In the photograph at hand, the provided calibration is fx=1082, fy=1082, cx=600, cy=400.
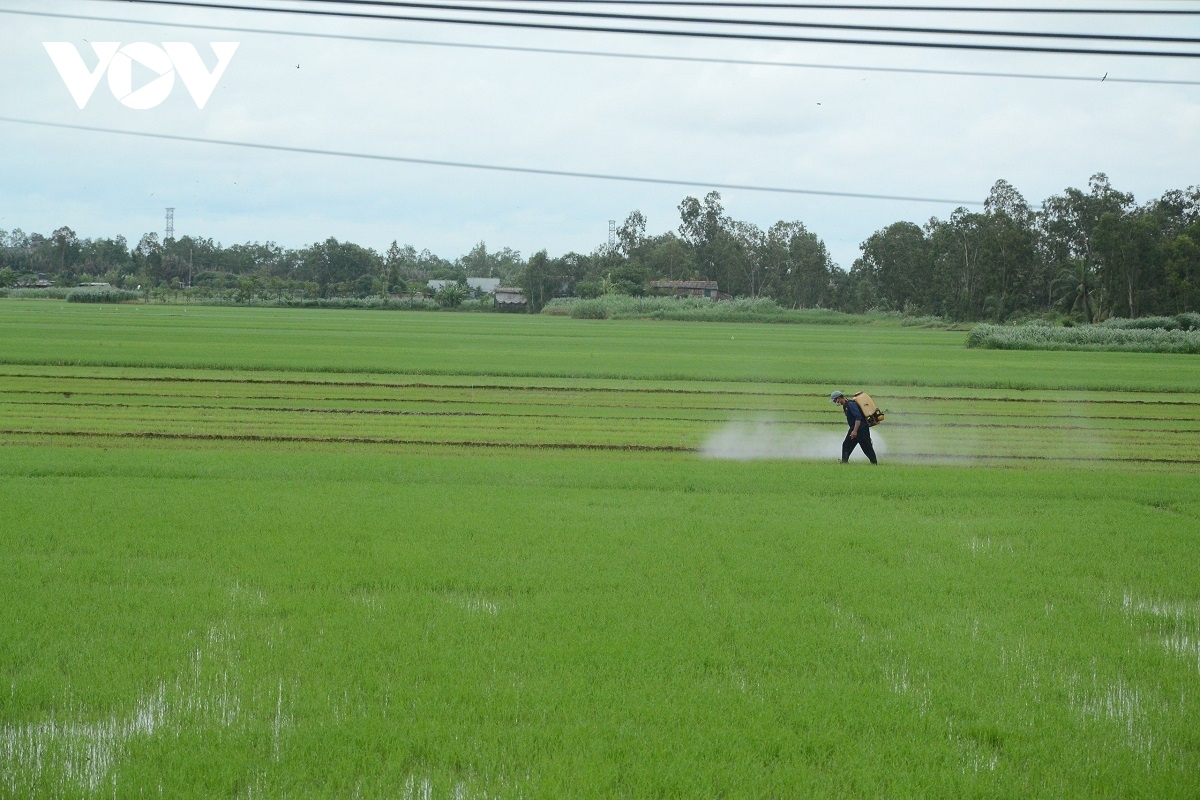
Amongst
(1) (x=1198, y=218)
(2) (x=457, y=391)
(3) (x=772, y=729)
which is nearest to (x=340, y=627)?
(3) (x=772, y=729)

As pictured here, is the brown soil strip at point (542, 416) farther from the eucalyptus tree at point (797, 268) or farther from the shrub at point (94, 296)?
the eucalyptus tree at point (797, 268)

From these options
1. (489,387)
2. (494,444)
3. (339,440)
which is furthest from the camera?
(489,387)

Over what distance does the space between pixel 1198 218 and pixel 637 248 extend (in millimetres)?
91868

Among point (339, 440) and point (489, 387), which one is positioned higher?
point (489, 387)

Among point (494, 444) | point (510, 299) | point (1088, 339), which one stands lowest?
point (494, 444)

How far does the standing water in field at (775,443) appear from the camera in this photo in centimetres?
2189

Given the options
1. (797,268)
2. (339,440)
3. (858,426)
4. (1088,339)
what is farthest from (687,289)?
(858,426)

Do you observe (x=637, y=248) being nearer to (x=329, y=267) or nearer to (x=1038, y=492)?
(x=329, y=267)

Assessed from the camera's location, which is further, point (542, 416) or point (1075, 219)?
point (1075, 219)

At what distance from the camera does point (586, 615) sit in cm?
975

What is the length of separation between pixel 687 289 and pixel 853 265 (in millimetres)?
23574

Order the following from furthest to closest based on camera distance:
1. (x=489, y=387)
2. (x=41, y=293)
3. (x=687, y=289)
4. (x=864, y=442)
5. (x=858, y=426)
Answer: (x=687, y=289) → (x=41, y=293) → (x=489, y=387) → (x=858, y=426) → (x=864, y=442)

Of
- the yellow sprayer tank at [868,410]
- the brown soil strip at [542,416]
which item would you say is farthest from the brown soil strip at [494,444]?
the brown soil strip at [542,416]

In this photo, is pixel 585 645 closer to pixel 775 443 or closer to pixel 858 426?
pixel 858 426
